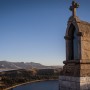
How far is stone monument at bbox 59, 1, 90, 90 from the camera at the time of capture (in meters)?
6.74

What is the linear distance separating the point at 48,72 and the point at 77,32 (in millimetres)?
115600

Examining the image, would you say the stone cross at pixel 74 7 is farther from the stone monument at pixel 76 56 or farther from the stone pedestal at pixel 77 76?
the stone pedestal at pixel 77 76

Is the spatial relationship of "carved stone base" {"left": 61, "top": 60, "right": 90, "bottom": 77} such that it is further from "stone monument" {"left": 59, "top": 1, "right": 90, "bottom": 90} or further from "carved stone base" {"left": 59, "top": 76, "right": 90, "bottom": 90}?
"carved stone base" {"left": 59, "top": 76, "right": 90, "bottom": 90}

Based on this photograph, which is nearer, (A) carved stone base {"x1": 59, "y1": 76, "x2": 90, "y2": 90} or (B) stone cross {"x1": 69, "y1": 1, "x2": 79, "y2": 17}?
(A) carved stone base {"x1": 59, "y1": 76, "x2": 90, "y2": 90}

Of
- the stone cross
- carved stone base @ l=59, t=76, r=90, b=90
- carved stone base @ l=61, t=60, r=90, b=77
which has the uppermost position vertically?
the stone cross

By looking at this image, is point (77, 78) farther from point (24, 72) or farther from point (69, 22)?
point (24, 72)

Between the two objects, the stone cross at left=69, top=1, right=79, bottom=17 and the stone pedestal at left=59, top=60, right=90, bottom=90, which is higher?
the stone cross at left=69, top=1, right=79, bottom=17

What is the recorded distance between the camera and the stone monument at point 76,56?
22.1ft

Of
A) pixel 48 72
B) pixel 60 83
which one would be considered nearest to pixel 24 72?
pixel 48 72

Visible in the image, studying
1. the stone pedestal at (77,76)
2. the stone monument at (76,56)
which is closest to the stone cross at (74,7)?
the stone monument at (76,56)

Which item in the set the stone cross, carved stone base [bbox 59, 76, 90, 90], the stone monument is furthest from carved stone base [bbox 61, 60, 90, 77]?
the stone cross

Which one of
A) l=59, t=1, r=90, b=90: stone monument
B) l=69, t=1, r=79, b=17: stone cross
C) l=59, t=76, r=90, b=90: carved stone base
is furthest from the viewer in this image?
l=69, t=1, r=79, b=17: stone cross

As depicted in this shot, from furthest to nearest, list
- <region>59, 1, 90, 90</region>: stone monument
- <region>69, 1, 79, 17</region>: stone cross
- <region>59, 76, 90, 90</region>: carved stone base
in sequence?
<region>69, 1, 79, 17</region>: stone cross < <region>59, 1, 90, 90</region>: stone monument < <region>59, 76, 90, 90</region>: carved stone base

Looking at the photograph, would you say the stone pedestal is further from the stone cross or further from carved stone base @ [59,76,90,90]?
the stone cross
